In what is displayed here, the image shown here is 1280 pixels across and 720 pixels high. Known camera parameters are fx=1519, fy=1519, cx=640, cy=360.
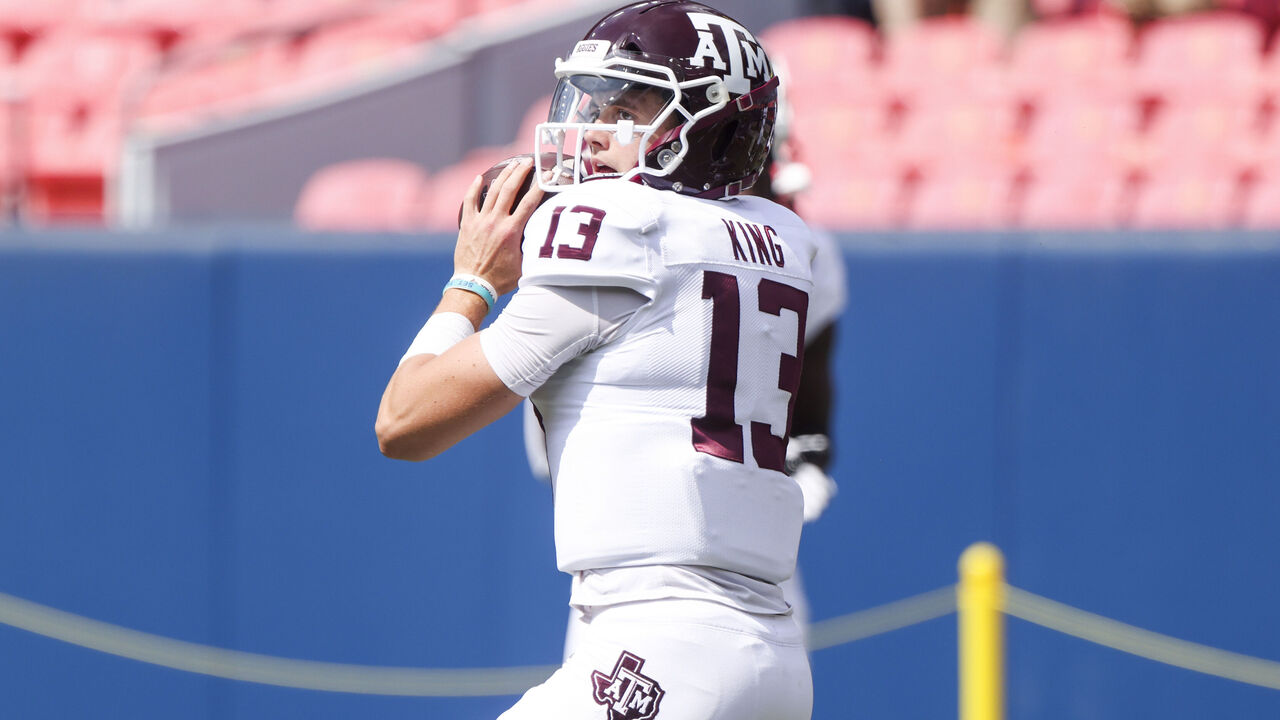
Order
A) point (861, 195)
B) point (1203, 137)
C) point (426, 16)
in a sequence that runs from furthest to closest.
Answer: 1. point (426, 16)
2. point (861, 195)
3. point (1203, 137)

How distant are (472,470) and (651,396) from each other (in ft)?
10.1

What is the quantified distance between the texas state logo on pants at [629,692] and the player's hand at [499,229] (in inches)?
22.3

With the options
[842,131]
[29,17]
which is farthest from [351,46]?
[29,17]

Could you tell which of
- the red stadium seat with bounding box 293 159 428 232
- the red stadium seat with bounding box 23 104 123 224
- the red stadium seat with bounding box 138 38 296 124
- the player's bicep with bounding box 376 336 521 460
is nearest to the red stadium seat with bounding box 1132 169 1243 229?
the red stadium seat with bounding box 293 159 428 232

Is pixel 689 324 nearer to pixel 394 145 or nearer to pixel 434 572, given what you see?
pixel 434 572

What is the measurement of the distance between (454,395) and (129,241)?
351 cm

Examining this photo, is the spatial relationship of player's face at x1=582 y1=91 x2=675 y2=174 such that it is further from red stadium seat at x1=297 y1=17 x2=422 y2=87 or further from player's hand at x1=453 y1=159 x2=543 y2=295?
red stadium seat at x1=297 y1=17 x2=422 y2=87

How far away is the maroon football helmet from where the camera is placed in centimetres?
204

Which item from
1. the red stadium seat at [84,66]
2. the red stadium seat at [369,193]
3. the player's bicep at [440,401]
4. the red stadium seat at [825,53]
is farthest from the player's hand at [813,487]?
the red stadium seat at [84,66]

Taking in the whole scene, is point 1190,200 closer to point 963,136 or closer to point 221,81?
point 963,136

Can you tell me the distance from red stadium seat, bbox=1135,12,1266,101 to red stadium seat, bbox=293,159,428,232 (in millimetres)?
3171

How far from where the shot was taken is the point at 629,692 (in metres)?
1.87

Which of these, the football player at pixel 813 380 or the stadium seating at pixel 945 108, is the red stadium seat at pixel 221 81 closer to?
the stadium seating at pixel 945 108

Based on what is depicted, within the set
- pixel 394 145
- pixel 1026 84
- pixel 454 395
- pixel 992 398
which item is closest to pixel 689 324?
pixel 454 395
